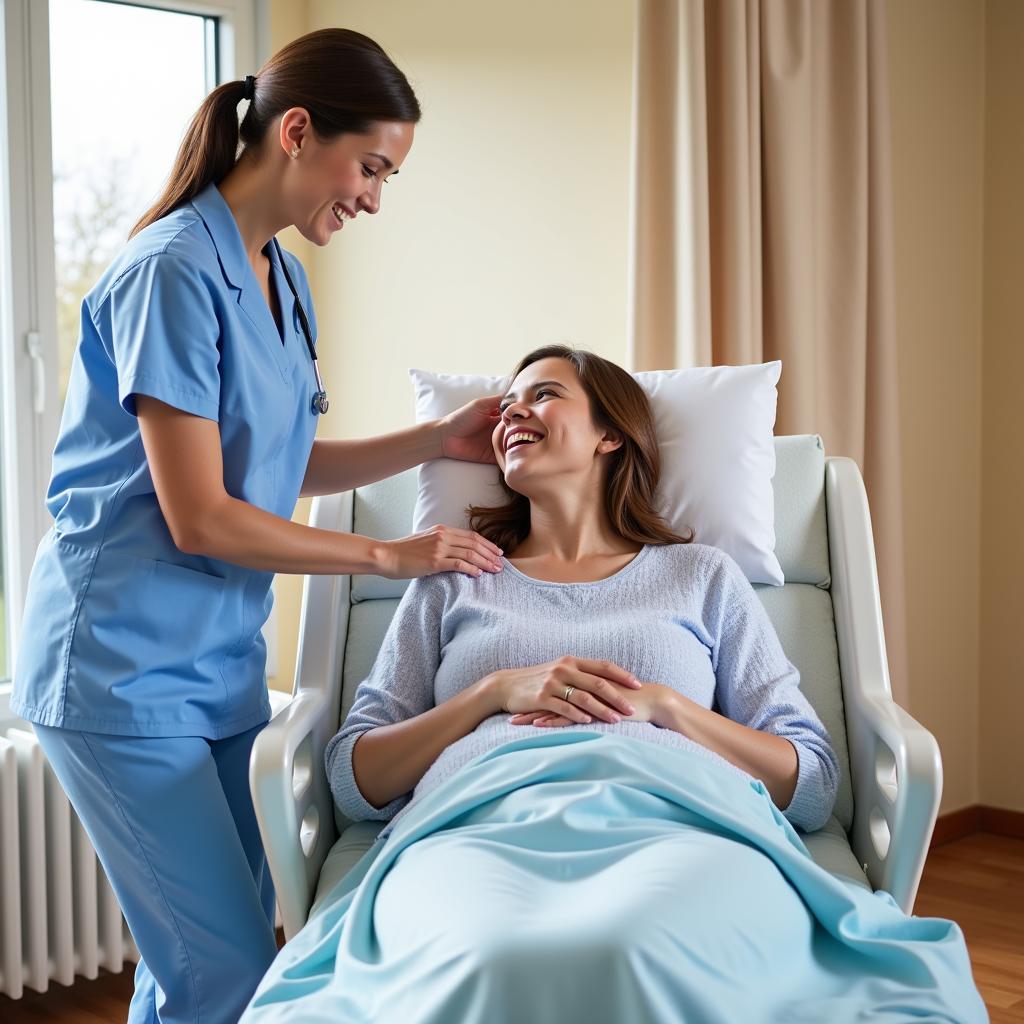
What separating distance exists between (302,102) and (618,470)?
0.69 metres

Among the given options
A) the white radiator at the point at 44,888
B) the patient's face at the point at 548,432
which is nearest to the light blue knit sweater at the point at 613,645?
the patient's face at the point at 548,432

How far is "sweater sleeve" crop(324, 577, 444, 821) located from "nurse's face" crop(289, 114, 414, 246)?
512 mm

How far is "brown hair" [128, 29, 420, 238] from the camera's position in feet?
4.79

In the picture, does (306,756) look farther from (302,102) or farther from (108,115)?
(108,115)

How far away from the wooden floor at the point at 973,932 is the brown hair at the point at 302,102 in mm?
1568

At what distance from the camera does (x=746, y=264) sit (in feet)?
8.17

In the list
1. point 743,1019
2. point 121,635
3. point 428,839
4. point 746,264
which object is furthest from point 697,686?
point 746,264

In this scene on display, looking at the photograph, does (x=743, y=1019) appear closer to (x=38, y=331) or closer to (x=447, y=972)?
(x=447, y=972)

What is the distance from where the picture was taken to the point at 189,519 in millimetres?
1386

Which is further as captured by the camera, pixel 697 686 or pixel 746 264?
pixel 746 264

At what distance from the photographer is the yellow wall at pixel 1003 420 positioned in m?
3.24

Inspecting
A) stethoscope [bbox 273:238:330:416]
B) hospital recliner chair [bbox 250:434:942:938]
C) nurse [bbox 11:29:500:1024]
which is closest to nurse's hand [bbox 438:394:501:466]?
hospital recliner chair [bbox 250:434:942:938]

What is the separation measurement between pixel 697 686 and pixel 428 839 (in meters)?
0.46

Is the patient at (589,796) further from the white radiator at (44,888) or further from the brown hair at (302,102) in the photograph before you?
the white radiator at (44,888)
